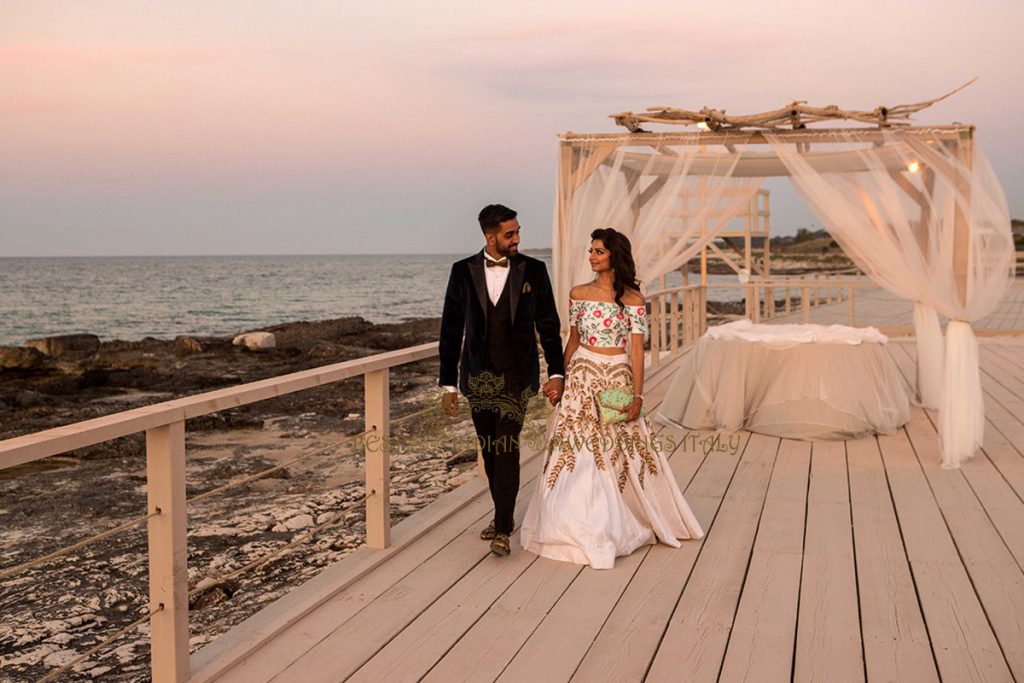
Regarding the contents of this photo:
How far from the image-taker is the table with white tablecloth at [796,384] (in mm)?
6410

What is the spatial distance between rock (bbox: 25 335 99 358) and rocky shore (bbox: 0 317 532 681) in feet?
13.1

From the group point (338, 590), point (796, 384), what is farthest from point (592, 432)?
point (796, 384)

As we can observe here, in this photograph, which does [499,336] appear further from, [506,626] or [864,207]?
[864,207]

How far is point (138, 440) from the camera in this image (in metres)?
10.6

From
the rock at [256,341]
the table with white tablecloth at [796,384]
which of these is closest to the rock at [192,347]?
the rock at [256,341]

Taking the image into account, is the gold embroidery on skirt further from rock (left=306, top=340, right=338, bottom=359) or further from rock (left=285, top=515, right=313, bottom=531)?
rock (left=306, top=340, right=338, bottom=359)

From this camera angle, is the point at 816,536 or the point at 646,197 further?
the point at 646,197

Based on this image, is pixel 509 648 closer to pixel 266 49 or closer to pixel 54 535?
pixel 54 535

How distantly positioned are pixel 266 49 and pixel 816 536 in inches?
588

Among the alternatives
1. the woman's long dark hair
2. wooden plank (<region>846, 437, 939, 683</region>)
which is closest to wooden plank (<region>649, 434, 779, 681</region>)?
wooden plank (<region>846, 437, 939, 683</region>)

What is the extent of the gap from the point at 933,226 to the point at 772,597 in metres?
3.90

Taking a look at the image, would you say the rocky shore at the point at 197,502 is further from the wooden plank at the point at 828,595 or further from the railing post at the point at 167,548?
the wooden plank at the point at 828,595

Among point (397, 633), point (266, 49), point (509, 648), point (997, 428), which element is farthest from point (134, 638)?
point (266, 49)

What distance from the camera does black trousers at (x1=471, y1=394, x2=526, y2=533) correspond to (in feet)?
12.1
